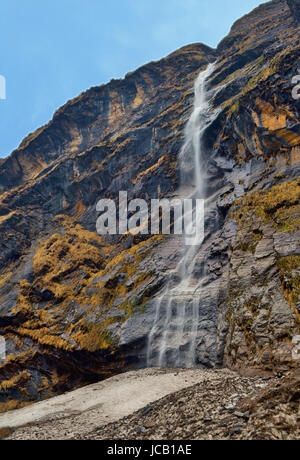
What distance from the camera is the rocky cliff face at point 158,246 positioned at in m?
22.2

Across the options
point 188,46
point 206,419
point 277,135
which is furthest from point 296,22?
point 206,419

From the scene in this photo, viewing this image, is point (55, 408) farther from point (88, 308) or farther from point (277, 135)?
point (277, 135)

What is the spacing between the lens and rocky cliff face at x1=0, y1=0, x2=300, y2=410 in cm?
2222

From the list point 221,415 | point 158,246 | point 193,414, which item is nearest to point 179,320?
point 158,246

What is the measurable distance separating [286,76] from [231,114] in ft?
24.8

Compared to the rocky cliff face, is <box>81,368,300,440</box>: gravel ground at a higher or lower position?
lower

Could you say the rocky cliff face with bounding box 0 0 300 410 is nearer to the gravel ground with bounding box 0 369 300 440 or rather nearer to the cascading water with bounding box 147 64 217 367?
the cascading water with bounding box 147 64 217 367

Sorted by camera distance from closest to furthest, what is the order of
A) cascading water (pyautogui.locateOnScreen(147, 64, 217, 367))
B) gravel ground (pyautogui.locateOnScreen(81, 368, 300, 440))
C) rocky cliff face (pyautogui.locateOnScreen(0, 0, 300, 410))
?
gravel ground (pyautogui.locateOnScreen(81, 368, 300, 440)) < rocky cliff face (pyautogui.locateOnScreen(0, 0, 300, 410)) < cascading water (pyautogui.locateOnScreen(147, 64, 217, 367))

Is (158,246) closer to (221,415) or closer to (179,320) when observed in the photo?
(179,320)

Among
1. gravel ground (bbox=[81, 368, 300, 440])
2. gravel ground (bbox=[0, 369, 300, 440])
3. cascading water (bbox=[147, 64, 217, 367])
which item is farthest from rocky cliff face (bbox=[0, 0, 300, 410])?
gravel ground (bbox=[81, 368, 300, 440])

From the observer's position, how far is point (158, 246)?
3684cm

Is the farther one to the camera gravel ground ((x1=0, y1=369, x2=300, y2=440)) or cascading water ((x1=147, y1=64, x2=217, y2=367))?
cascading water ((x1=147, y1=64, x2=217, y2=367))

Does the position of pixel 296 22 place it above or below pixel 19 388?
above

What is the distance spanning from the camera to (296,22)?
6175cm
